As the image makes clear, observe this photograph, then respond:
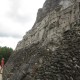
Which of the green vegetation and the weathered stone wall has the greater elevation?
the green vegetation

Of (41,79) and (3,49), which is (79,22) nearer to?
(41,79)

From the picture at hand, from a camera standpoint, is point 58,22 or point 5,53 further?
point 5,53

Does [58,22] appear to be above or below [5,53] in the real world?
below

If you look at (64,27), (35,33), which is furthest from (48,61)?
(35,33)

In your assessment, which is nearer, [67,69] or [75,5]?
[67,69]

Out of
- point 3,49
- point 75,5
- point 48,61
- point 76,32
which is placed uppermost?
point 3,49

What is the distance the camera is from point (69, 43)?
14.9 m

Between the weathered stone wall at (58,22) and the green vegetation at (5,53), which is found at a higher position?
the green vegetation at (5,53)

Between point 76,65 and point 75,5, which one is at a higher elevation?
point 75,5

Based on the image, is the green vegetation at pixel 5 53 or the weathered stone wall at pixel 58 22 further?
the green vegetation at pixel 5 53

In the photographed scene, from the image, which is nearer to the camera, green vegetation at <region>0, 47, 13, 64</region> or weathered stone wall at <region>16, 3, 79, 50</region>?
weathered stone wall at <region>16, 3, 79, 50</region>

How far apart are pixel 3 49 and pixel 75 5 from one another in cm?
4597

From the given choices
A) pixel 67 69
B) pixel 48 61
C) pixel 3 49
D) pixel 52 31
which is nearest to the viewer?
pixel 67 69

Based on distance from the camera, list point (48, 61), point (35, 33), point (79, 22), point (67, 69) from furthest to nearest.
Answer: point (35, 33) → point (79, 22) → point (48, 61) → point (67, 69)
